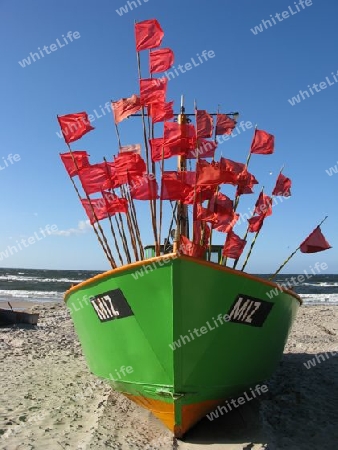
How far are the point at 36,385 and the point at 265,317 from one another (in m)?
4.29

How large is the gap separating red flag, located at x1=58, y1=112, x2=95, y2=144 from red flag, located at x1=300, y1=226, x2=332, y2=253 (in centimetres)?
362

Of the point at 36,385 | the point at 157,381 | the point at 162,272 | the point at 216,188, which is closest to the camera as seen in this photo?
the point at 162,272

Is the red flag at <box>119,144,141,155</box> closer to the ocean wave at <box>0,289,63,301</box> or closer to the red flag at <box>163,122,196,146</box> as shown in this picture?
the red flag at <box>163,122,196,146</box>

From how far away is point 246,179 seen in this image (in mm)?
6879

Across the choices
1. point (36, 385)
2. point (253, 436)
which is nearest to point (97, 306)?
point (253, 436)

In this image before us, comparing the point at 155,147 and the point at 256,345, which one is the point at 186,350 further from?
the point at 155,147

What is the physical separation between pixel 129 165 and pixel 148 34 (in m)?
1.93

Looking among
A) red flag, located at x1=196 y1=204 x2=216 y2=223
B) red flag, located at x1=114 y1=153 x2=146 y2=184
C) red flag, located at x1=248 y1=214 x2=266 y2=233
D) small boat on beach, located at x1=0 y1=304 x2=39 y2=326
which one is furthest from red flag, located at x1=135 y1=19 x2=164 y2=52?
small boat on beach, located at x1=0 y1=304 x2=39 y2=326

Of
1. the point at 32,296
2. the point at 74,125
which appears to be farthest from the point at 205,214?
the point at 32,296

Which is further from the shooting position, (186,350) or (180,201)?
(180,201)

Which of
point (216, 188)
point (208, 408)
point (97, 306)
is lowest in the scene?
point (208, 408)

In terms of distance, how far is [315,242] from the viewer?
636 centimetres

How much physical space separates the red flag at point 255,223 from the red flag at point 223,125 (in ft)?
5.24

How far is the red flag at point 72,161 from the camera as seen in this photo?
6699 millimetres
